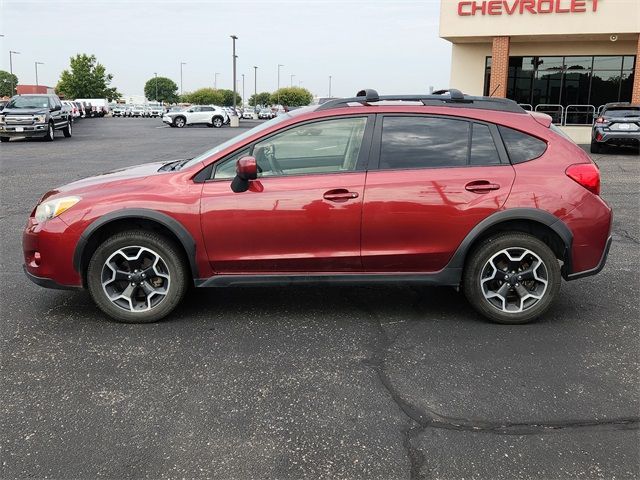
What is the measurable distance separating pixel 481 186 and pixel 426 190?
41 cm

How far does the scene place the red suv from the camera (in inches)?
172

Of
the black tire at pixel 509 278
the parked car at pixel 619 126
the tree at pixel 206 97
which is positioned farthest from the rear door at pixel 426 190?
the tree at pixel 206 97

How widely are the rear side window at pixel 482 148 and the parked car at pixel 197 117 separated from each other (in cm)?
4204

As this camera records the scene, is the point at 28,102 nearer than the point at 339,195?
No

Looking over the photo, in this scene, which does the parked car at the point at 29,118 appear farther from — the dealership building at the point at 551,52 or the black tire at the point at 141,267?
the black tire at the point at 141,267

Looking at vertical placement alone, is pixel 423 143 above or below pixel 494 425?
above

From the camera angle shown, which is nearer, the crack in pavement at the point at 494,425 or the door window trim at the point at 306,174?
the crack in pavement at the point at 494,425

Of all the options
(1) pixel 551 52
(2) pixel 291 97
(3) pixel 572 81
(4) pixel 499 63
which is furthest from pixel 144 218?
(2) pixel 291 97

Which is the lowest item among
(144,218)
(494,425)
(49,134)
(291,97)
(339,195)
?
(494,425)

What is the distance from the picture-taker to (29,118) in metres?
23.2

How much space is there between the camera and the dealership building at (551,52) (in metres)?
24.0

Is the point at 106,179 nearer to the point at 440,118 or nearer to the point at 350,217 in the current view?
the point at 350,217

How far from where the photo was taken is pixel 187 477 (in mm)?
2697

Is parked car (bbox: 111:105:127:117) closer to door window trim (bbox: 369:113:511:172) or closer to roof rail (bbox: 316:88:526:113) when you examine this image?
roof rail (bbox: 316:88:526:113)
